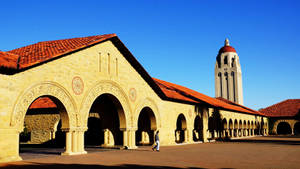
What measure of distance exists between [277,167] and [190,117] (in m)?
17.4

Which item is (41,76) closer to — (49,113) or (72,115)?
(72,115)

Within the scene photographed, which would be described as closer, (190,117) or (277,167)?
(277,167)

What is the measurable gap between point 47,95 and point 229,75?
86.8m

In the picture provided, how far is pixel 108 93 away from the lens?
18.1 meters

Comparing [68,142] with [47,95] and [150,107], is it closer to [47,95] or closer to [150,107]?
[47,95]

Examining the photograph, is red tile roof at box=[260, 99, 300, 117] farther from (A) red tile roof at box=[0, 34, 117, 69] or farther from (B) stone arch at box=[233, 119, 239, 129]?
(A) red tile roof at box=[0, 34, 117, 69]

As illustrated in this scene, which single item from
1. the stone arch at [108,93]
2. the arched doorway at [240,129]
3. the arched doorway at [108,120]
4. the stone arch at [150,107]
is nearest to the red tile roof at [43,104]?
the arched doorway at [108,120]

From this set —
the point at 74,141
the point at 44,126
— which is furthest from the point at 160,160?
the point at 44,126

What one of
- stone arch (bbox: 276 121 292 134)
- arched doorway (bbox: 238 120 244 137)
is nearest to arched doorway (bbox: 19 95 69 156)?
arched doorway (bbox: 238 120 244 137)

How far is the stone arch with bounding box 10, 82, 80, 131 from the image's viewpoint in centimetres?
1252

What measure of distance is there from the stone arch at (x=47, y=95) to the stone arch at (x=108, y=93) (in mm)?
671

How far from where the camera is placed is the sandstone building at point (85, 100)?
12.5 metres

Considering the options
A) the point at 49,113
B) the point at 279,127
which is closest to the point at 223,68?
the point at 279,127

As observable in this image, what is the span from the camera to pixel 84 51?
16.5m
